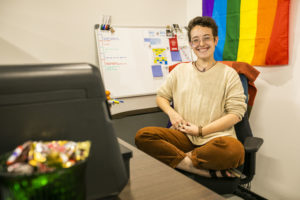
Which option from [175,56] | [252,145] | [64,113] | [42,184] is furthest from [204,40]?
[42,184]

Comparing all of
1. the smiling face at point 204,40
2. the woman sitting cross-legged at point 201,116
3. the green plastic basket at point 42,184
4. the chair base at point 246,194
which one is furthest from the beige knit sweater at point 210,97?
the green plastic basket at point 42,184

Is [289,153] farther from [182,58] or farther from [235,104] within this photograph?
[182,58]

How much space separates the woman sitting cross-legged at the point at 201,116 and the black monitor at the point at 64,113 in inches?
38.3

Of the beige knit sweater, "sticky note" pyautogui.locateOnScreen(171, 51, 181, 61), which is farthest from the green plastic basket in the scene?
"sticky note" pyautogui.locateOnScreen(171, 51, 181, 61)

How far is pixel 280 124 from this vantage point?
188cm

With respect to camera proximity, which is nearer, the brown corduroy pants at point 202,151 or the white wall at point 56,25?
the brown corduroy pants at point 202,151

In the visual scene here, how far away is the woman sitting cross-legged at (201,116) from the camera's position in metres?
1.35

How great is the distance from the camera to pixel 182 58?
2768 millimetres

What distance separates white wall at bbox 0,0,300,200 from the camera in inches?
70.8

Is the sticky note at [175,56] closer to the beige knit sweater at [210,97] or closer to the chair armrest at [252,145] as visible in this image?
the beige knit sweater at [210,97]

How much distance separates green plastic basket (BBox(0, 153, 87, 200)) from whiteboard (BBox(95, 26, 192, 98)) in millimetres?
2069

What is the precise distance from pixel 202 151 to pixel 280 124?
856 millimetres

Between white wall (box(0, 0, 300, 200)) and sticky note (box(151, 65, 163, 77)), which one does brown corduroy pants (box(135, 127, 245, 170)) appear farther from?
sticky note (box(151, 65, 163, 77))

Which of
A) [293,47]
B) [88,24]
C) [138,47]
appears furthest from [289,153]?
[88,24]
